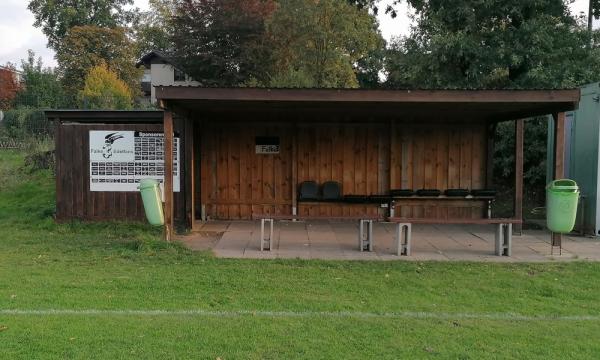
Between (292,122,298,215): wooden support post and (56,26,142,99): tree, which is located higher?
(56,26,142,99): tree

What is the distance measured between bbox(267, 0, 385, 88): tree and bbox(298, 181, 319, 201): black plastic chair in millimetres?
10397

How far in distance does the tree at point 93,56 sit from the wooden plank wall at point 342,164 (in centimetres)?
3632

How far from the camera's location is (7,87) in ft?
139

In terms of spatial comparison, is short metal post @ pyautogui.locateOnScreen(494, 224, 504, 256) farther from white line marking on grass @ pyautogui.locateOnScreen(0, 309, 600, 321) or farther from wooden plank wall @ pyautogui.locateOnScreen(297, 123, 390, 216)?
wooden plank wall @ pyautogui.locateOnScreen(297, 123, 390, 216)

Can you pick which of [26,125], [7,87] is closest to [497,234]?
[26,125]

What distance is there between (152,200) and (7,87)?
39999mm

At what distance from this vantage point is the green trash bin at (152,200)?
8570 mm

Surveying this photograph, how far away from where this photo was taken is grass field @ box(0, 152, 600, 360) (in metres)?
4.31

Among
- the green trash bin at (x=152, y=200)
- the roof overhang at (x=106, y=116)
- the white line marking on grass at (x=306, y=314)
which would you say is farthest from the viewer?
the roof overhang at (x=106, y=116)

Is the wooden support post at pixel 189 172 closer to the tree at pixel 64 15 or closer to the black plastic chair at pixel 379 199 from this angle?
the black plastic chair at pixel 379 199

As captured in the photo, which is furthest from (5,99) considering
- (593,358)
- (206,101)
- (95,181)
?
(593,358)

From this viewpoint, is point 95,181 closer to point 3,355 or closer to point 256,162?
point 256,162

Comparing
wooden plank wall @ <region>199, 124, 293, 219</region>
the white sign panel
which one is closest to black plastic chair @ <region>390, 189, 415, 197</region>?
wooden plank wall @ <region>199, 124, 293, 219</region>

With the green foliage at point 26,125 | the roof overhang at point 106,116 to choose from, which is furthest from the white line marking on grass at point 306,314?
the green foliage at point 26,125
